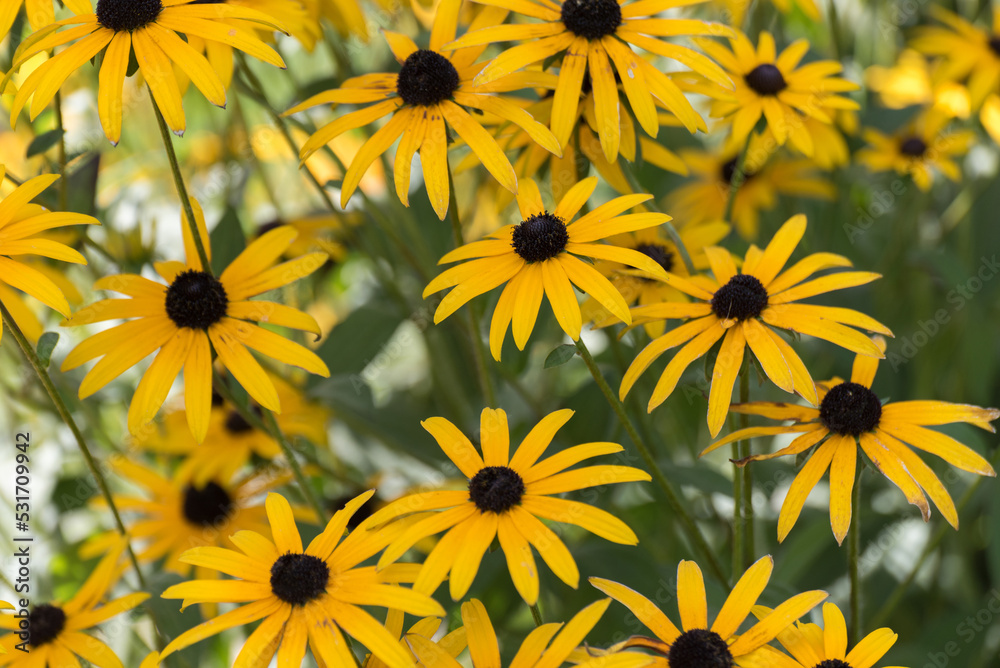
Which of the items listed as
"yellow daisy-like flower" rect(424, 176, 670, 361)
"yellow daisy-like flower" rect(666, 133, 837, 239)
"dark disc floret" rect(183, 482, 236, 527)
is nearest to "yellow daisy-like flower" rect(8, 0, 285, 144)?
"yellow daisy-like flower" rect(424, 176, 670, 361)

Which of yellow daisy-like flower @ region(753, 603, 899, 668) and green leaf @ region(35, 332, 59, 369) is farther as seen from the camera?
green leaf @ region(35, 332, 59, 369)

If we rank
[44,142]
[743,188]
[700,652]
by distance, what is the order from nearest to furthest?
1. [700,652]
2. [44,142]
3. [743,188]

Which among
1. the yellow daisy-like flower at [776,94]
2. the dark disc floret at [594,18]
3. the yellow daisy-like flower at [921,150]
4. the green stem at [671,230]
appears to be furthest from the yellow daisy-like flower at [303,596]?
the yellow daisy-like flower at [921,150]

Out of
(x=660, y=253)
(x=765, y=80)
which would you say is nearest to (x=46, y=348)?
(x=660, y=253)

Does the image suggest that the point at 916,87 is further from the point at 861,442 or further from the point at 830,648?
the point at 830,648

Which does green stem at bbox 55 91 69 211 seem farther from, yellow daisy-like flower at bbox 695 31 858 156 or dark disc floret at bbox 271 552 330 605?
yellow daisy-like flower at bbox 695 31 858 156

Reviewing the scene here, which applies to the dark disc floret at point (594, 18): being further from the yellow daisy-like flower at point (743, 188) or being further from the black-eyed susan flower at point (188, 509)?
A: the black-eyed susan flower at point (188, 509)
